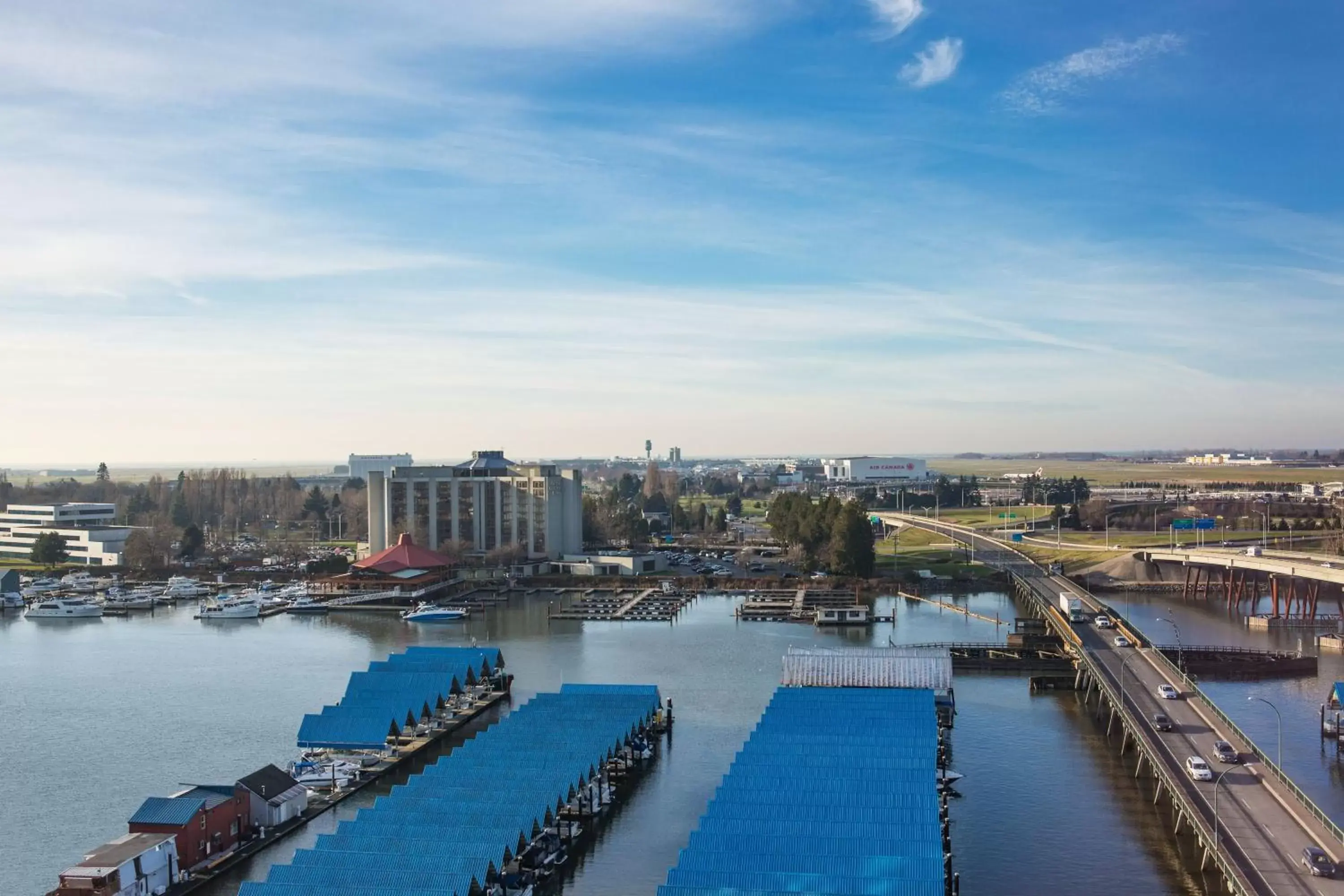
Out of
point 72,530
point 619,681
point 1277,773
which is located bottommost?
point 619,681

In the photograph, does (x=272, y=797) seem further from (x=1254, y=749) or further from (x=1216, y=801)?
(x=1254, y=749)

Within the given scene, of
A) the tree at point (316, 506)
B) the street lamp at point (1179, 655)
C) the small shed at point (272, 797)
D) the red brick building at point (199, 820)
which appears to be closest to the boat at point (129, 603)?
the tree at point (316, 506)

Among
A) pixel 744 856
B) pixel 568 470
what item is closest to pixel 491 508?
pixel 568 470

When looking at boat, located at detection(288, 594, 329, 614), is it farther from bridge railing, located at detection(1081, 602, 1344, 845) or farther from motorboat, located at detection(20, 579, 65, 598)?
bridge railing, located at detection(1081, 602, 1344, 845)

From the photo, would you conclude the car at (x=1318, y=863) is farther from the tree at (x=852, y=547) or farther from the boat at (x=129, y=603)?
the boat at (x=129, y=603)

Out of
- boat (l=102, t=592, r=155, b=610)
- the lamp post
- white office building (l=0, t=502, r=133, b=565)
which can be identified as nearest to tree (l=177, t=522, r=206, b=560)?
white office building (l=0, t=502, r=133, b=565)

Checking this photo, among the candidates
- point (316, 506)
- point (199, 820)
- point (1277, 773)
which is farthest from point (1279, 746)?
point (316, 506)
